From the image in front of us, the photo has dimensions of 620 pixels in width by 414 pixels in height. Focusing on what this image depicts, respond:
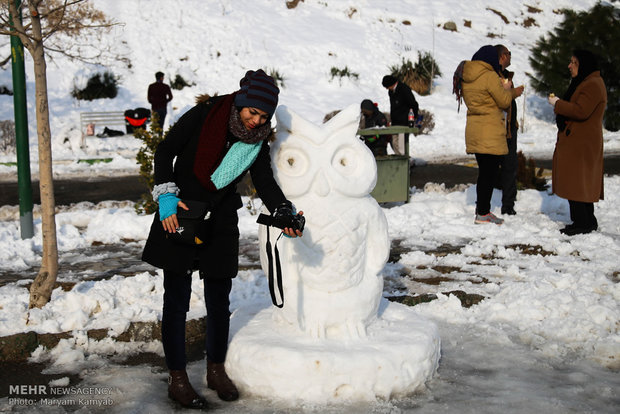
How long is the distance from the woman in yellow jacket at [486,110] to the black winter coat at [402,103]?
152 inches

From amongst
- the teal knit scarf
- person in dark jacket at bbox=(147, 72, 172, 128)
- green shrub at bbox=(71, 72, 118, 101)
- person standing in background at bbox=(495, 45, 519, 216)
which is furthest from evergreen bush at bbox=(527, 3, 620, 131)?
the teal knit scarf

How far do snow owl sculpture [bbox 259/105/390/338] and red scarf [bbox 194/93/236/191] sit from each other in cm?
45

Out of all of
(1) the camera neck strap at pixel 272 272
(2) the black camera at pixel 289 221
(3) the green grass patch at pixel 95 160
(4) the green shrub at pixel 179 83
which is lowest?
(3) the green grass patch at pixel 95 160

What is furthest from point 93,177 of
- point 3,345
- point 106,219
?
point 3,345

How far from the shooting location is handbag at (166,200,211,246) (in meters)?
3.11

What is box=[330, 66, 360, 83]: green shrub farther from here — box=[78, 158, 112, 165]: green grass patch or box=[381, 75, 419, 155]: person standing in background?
box=[381, 75, 419, 155]: person standing in background

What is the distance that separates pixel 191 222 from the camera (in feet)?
10.2

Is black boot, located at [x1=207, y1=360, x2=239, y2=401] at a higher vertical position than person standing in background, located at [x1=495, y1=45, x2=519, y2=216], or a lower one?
lower

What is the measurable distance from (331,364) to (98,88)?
1952 centimetres

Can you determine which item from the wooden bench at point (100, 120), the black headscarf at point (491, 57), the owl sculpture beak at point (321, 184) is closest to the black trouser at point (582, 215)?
the black headscarf at point (491, 57)

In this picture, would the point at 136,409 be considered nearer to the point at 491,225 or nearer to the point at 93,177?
the point at 491,225

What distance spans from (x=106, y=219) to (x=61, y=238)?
0.79 m

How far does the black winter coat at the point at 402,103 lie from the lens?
1110cm

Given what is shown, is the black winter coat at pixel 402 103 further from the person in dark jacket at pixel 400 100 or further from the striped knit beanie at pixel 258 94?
the striped knit beanie at pixel 258 94
